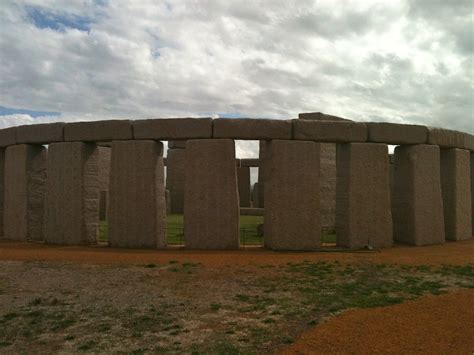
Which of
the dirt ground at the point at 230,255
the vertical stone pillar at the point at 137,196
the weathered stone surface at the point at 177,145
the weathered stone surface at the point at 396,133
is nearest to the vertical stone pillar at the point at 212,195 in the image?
the dirt ground at the point at 230,255

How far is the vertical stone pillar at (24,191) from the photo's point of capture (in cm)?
1271

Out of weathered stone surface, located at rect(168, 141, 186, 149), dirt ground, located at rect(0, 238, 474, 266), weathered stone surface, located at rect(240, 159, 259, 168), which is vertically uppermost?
weathered stone surface, located at rect(168, 141, 186, 149)

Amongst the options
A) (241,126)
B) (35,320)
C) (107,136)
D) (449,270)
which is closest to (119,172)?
(107,136)

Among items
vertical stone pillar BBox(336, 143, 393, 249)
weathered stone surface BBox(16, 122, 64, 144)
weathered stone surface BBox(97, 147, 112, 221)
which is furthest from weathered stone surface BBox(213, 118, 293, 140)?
weathered stone surface BBox(97, 147, 112, 221)

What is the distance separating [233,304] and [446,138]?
31.2 feet

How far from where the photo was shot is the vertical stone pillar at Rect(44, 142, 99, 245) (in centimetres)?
1173

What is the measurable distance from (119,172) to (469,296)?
8.55 m

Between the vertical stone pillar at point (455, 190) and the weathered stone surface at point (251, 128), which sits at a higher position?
the weathered stone surface at point (251, 128)

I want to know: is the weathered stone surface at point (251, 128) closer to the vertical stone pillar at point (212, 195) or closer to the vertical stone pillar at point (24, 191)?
the vertical stone pillar at point (212, 195)

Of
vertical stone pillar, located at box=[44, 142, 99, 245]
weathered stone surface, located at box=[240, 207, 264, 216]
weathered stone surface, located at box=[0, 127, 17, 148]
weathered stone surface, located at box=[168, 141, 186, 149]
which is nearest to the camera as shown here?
vertical stone pillar, located at box=[44, 142, 99, 245]

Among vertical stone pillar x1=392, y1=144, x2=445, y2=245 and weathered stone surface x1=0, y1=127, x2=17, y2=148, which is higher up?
weathered stone surface x1=0, y1=127, x2=17, y2=148

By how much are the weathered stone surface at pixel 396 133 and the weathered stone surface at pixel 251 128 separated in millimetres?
2370

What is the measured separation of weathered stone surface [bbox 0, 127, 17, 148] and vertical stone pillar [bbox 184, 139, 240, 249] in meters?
5.89

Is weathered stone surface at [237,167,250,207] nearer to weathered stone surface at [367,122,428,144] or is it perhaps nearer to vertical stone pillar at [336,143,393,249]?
vertical stone pillar at [336,143,393,249]
